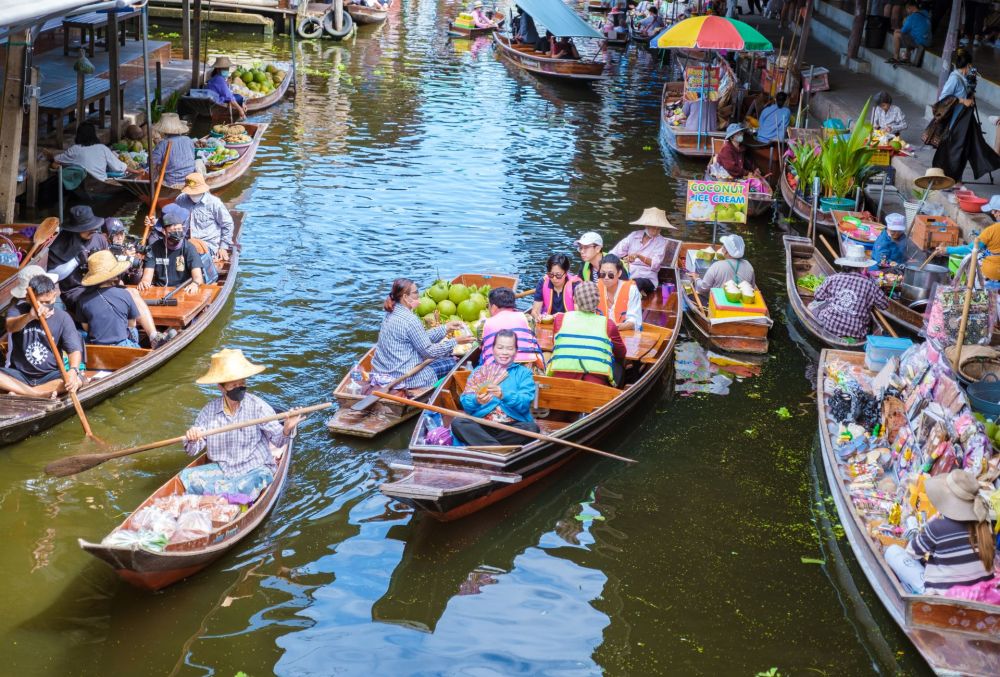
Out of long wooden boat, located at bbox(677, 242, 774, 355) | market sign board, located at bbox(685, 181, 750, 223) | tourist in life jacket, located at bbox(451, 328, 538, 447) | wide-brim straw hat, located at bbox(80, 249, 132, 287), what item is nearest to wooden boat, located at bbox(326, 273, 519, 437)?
tourist in life jacket, located at bbox(451, 328, 538, 447)

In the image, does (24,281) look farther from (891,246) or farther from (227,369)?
(891,246)

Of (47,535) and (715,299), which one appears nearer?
(47,535)

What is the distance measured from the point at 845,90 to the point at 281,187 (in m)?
13.8

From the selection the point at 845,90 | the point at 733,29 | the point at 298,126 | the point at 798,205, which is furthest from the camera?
the point at 845,90

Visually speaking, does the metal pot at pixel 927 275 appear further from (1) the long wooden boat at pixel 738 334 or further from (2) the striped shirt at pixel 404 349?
(2) the striped shirt at pixel 404 349

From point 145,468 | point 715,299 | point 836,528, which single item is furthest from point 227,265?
point 836,528

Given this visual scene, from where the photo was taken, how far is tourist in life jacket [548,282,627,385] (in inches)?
380

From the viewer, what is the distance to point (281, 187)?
18.0 metres

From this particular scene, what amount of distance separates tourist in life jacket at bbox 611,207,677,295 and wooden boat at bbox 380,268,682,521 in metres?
1.55

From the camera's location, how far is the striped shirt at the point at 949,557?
22.9 feet

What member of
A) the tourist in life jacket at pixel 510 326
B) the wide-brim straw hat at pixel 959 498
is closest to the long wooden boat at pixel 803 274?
the tourist in life jacket at pixel 510 326

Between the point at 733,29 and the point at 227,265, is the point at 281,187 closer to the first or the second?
the point at 227,265

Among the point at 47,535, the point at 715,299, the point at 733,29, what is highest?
the point at 733,29

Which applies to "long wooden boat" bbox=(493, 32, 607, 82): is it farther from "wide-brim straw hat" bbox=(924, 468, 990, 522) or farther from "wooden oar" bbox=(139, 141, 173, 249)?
"wide-brim straw hat" bbox=(924, 468, 990, 522)
